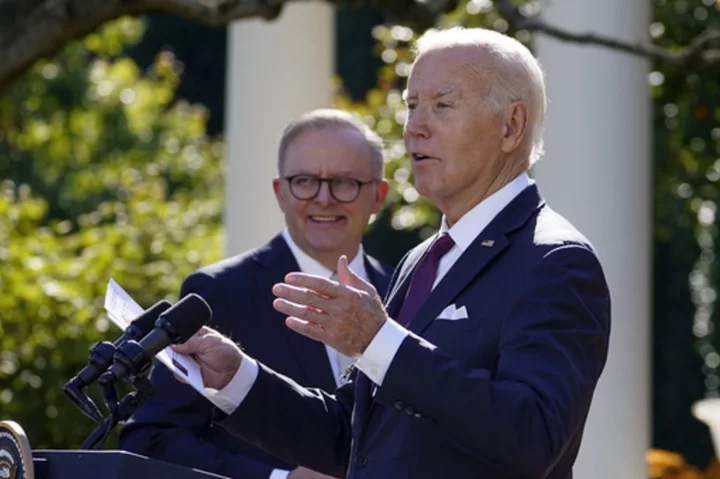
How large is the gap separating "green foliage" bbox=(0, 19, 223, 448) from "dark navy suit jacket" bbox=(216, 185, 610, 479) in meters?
5.16

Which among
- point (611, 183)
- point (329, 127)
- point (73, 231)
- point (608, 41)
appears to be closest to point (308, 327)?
point (329, 127)

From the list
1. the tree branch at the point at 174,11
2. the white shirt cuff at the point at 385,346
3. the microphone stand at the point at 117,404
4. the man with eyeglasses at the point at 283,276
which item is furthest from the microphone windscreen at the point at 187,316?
the tree branch at the point at 174,11

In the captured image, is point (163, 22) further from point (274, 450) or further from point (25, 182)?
point (274, 450)

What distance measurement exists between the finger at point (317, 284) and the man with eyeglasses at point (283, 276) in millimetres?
1289

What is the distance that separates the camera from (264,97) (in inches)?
340

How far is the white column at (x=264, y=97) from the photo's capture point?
846 cm

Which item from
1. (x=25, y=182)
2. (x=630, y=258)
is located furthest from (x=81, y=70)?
(x=630, y=258)

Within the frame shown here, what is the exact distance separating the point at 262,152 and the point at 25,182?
11.0 meters

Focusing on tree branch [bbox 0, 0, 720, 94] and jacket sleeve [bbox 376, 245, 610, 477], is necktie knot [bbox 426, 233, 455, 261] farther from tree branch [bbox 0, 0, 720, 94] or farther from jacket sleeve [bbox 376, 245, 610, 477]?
tree branch [bbox 0, 0, 720, 94]

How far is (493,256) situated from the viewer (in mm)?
3268

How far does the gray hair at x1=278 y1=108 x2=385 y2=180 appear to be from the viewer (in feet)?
16.2

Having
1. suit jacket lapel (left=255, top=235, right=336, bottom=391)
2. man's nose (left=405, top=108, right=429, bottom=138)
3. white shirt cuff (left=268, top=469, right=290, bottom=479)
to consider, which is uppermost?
man's nose (left=405, top=108, right=429, bottom=138)

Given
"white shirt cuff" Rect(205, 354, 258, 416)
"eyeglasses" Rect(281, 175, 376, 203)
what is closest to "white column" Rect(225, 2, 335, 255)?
"eyeglasses" Rect(281, 175, 376, 203)

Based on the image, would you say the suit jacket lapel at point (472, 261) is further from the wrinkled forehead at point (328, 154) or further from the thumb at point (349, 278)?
the wrinkled forehead at point (328, 154)
